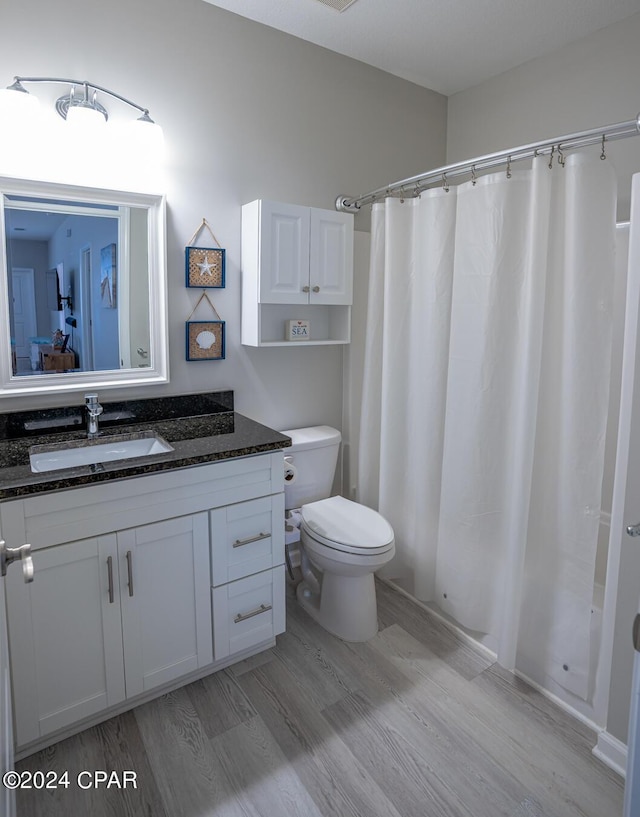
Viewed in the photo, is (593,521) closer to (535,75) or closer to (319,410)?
(319,410)

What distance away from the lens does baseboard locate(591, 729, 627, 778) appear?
160 centimetres

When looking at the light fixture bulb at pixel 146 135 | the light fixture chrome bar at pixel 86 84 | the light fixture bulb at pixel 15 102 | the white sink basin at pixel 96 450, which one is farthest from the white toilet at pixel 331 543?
the light fixture bulb at pixel 15 102

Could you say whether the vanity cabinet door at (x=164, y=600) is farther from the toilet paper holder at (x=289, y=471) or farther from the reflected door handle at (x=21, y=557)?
the reflected door handle at (x=21, y=557)

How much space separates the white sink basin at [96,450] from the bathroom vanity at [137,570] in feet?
0.17

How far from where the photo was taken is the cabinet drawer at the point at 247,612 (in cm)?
194

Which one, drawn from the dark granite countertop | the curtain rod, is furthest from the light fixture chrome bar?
the dark granite countertop

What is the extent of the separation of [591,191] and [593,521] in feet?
3.44

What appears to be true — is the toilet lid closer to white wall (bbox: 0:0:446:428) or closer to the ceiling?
white wall (bbox: 0:0:446:428)

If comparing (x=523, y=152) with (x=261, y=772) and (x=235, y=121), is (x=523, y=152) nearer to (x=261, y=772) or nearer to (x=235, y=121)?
(x=235, y=121)

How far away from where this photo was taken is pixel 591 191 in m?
1.66

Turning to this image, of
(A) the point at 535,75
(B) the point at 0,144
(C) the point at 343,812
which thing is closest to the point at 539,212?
(A) the point at 535,75

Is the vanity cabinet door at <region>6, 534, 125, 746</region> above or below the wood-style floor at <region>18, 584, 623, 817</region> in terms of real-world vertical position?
above

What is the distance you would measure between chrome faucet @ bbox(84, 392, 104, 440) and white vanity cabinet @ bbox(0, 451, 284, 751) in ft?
1.35

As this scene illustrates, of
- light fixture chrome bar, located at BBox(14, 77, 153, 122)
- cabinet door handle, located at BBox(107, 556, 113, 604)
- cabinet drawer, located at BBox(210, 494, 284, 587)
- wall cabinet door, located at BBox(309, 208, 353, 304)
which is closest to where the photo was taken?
cabinet door handle, located at BBox(107, 556, 113, 604)
